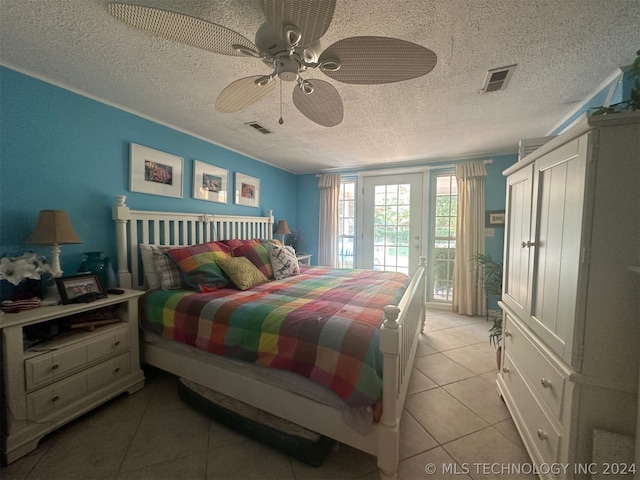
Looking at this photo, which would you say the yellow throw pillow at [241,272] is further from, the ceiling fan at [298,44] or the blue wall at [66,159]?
the ceiling fan at [298,44]

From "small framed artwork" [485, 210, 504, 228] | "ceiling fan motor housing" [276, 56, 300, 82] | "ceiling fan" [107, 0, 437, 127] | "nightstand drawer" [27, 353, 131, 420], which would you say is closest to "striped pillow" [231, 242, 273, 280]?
"nightstand drawer" [27, 353, 131, 420]

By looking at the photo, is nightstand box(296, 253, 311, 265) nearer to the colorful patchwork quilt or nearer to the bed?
the bed

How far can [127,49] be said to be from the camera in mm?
1397

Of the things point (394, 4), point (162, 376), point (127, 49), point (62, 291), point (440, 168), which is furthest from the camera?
point (440, 168)

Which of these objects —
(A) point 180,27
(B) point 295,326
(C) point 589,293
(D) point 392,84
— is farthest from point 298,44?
(C) point 589,293

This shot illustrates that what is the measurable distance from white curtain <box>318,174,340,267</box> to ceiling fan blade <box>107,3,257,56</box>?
10.6 ft

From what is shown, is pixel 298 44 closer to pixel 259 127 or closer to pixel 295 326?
pixel 295 326

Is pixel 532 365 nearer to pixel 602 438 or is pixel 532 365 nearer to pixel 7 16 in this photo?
pixel 602 438

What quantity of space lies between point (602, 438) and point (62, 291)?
274 centimetres

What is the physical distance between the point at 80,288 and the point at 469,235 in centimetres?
410

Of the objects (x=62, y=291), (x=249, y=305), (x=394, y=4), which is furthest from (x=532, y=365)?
(x=62, y=291)

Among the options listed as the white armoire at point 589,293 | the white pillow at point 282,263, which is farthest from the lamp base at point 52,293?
the white armoire at point 589,293

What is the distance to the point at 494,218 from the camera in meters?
3.35

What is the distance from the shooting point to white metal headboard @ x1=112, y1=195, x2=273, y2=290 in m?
2.04
